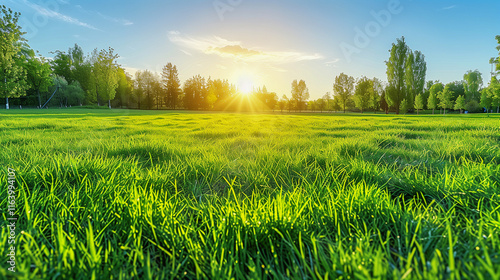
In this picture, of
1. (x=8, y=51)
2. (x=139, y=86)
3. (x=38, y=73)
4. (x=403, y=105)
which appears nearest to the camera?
(x=8, y=51)

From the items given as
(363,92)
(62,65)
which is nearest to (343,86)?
(363,92)

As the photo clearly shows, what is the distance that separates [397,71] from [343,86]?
17.0 metres

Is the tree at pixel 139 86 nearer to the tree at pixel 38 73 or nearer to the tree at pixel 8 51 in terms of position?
the tree at pixel 38 73

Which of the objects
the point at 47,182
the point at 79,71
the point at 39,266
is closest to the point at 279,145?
the point at 47,182

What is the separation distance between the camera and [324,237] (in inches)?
43.4

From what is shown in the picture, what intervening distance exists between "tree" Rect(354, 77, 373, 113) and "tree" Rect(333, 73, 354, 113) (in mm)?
1873

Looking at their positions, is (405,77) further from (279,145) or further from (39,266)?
(39,266)

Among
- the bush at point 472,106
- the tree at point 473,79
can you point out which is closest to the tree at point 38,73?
the tree at point 473,79

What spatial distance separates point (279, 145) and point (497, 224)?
2.97 meters

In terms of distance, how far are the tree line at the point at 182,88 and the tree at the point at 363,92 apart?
252 mm

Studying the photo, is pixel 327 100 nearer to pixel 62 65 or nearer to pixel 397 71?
pixel 397 71

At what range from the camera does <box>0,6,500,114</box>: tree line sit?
2539 cm

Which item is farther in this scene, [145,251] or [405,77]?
[405,77]

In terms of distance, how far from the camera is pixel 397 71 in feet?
135
